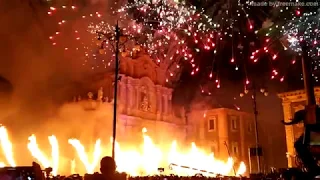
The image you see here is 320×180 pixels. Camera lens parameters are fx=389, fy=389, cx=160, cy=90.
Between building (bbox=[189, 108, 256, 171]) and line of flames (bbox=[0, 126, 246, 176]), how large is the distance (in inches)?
62.8

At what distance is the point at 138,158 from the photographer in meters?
31.4

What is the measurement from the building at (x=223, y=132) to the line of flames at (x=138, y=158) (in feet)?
5.23

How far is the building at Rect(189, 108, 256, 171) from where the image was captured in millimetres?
37344

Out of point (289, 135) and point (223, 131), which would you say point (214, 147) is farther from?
point (289, 135)

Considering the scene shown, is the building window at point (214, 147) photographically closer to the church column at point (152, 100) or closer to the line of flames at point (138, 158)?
the line of flames at point (138, 158)

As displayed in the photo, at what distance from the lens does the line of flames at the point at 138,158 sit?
25550 millimetres

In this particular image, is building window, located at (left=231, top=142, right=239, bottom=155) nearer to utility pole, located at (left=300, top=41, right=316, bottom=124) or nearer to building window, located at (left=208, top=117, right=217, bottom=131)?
building window, located at (left=208, top=117, right=217, bottom=131)

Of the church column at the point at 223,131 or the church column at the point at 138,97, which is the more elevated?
the church column at the point at 138,97

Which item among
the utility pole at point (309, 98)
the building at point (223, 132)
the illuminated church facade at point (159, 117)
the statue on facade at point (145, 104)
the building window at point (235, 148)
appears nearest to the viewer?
the utility pole at point (309, 98)

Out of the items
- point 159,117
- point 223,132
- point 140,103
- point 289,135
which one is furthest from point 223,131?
point 140,103

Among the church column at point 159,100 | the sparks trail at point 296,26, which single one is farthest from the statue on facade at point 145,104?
the sparks trail at point 296,26

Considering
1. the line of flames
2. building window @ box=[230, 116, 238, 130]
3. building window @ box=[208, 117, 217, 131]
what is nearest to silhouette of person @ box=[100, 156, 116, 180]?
the line of flames

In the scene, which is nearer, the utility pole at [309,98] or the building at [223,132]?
the utility pole at [309,98]

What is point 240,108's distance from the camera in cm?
3981
